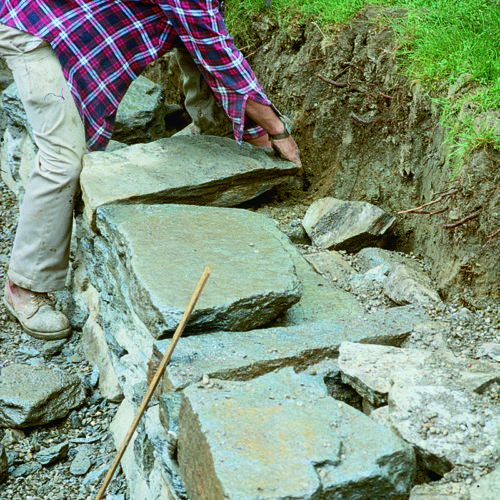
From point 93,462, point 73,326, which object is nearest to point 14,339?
point 73,326

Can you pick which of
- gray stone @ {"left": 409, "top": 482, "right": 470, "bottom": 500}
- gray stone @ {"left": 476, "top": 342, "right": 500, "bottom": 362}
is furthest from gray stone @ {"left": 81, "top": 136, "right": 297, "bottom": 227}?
gray stone @ {"left": 409, "top": 482, "right": 470, "bottom": 500}

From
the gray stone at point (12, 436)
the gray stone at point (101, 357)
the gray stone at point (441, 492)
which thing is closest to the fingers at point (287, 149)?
the gray stone at point (101, 357)

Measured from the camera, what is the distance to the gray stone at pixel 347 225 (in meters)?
2.96

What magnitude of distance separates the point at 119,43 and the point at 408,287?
1663 mm

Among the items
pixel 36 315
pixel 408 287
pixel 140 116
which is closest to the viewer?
pixel 408 287

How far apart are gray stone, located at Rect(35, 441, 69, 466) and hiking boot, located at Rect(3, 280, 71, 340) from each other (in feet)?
2.21

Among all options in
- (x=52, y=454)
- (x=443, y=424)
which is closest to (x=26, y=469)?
(x=52, y=454)

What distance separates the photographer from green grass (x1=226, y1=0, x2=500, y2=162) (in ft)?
8.51

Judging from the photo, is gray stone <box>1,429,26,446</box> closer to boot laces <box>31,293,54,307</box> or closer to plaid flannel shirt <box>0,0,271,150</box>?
boot laces <box>31,293,54,307</box>

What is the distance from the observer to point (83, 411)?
9.74ft

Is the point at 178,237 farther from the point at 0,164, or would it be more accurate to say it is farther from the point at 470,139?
the point at 0,164

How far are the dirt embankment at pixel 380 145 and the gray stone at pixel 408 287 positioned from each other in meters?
0.09

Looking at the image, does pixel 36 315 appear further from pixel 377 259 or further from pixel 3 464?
pixel 377 259

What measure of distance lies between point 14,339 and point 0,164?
1.93 metres
